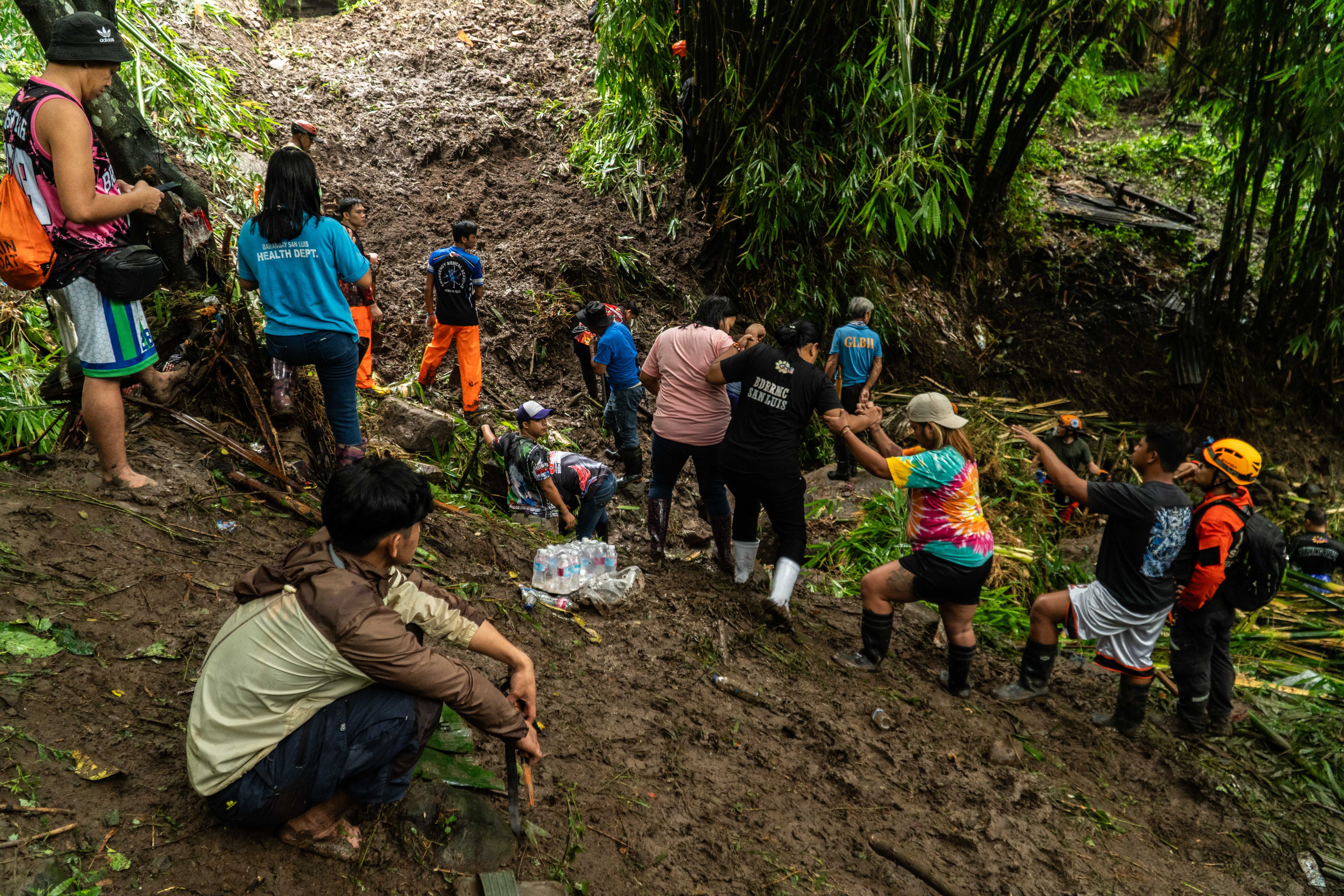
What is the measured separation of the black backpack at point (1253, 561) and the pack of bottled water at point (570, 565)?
3.07m

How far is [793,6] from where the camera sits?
266 inches

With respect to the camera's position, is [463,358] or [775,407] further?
[463,358]

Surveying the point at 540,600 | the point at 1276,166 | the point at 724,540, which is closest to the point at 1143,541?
the point at 724,540

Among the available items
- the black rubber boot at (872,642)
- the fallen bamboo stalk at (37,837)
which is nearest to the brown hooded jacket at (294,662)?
the fallen bamboo stalk at (37,837)

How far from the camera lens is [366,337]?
19.8 ft

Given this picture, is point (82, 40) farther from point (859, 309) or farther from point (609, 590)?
point (859, 309)

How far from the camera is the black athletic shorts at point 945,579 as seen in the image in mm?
3791

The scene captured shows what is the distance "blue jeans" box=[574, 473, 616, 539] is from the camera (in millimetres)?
4988

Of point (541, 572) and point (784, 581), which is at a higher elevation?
point (541, 572)

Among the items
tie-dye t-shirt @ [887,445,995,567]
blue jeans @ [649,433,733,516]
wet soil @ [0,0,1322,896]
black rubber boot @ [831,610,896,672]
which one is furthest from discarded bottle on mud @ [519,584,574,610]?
tie-dye t-shirt @ [887,445,995,567]

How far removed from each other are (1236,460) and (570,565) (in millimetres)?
3447

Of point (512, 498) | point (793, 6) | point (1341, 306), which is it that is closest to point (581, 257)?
point (793, 6)

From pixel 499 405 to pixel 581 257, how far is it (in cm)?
209

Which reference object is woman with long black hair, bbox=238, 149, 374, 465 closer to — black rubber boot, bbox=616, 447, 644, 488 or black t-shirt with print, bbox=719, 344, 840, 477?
black t-shirt with print, bbox=719, 344, 840, 477
